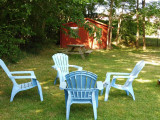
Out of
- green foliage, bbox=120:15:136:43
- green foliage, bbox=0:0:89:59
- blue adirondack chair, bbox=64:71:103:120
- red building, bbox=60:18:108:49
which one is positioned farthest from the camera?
green foliage, bbox=120:15:136:43

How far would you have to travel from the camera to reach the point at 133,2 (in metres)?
19.3

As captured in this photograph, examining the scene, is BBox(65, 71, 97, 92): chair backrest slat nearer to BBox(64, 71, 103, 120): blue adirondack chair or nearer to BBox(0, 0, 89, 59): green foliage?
BBox(64, 71, 103, 120): blue adirondack chair

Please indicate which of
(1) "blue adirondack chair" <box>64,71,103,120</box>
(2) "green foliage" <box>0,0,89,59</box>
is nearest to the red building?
(2) "green foliage" <box>0,0,89,59</box>

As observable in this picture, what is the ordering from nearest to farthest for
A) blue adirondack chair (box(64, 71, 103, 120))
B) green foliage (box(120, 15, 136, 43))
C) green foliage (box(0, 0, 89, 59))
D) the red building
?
blue adirondack chair (box(64, 71, 103, 120))
green foliage (box(0, 0, 89, 59))
the red building
green foliage (box(120, 15, 136, 43))

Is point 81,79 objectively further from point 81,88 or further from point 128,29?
point 128,29

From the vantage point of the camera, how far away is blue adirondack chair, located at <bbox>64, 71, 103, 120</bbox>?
141 inches

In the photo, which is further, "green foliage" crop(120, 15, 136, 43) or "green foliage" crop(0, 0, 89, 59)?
"green foliage" crop(120, 15, 136, 43)

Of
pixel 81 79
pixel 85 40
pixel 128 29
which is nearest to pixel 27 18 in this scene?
pixel 85 40

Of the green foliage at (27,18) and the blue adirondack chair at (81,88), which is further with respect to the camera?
the green foliage at (27,18)

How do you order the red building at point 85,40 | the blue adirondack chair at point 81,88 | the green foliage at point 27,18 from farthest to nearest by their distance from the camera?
the red building at point 85,40 < the green foliage at point 27,18 < the blue adirondack chair at point 81,88

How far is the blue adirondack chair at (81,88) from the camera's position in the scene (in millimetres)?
3582

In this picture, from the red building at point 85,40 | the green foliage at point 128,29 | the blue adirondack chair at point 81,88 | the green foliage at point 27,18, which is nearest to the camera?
the blue adirondack chair at point 81,88

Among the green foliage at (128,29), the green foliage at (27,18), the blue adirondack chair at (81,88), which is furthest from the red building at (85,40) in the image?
the blue adirondack chair at (81,88)

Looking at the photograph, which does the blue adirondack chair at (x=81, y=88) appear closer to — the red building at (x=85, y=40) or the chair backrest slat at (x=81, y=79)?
the chair backrest slat at (x=81, y=79)
